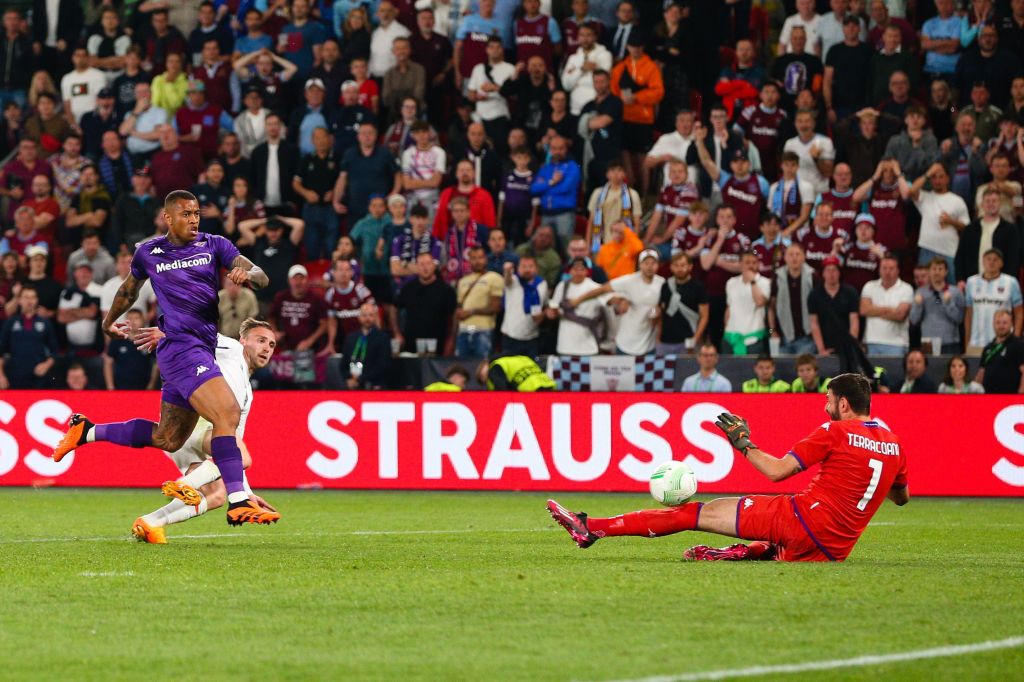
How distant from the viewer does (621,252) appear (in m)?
21.0

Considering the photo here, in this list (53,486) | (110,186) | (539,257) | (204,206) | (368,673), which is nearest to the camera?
(368,673)

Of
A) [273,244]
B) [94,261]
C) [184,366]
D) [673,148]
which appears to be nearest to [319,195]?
[273,244]

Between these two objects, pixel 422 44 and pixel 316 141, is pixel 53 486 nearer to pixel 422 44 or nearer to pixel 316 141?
pixel 316 141

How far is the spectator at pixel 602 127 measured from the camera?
22.4 metres

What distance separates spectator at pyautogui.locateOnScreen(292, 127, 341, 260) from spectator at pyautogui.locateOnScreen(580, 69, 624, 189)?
3.64m

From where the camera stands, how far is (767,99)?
22.0 meters

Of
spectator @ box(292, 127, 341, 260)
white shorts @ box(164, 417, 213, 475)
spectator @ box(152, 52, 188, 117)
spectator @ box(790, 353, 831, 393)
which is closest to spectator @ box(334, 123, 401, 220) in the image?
spectator @ box(292, 127, 341, 260)

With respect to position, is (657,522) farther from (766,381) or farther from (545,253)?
(545,253)

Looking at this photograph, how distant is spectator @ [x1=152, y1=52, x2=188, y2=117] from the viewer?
24578mm

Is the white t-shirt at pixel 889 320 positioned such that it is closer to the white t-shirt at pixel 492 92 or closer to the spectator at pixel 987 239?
the spectator at pixel 987 239

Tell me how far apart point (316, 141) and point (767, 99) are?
251 inches

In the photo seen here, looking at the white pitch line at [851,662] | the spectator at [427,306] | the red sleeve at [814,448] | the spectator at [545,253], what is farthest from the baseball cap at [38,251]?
the white pitch line at [851,662]

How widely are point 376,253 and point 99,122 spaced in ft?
19.3

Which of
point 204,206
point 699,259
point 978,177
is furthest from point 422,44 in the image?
point 978,177
